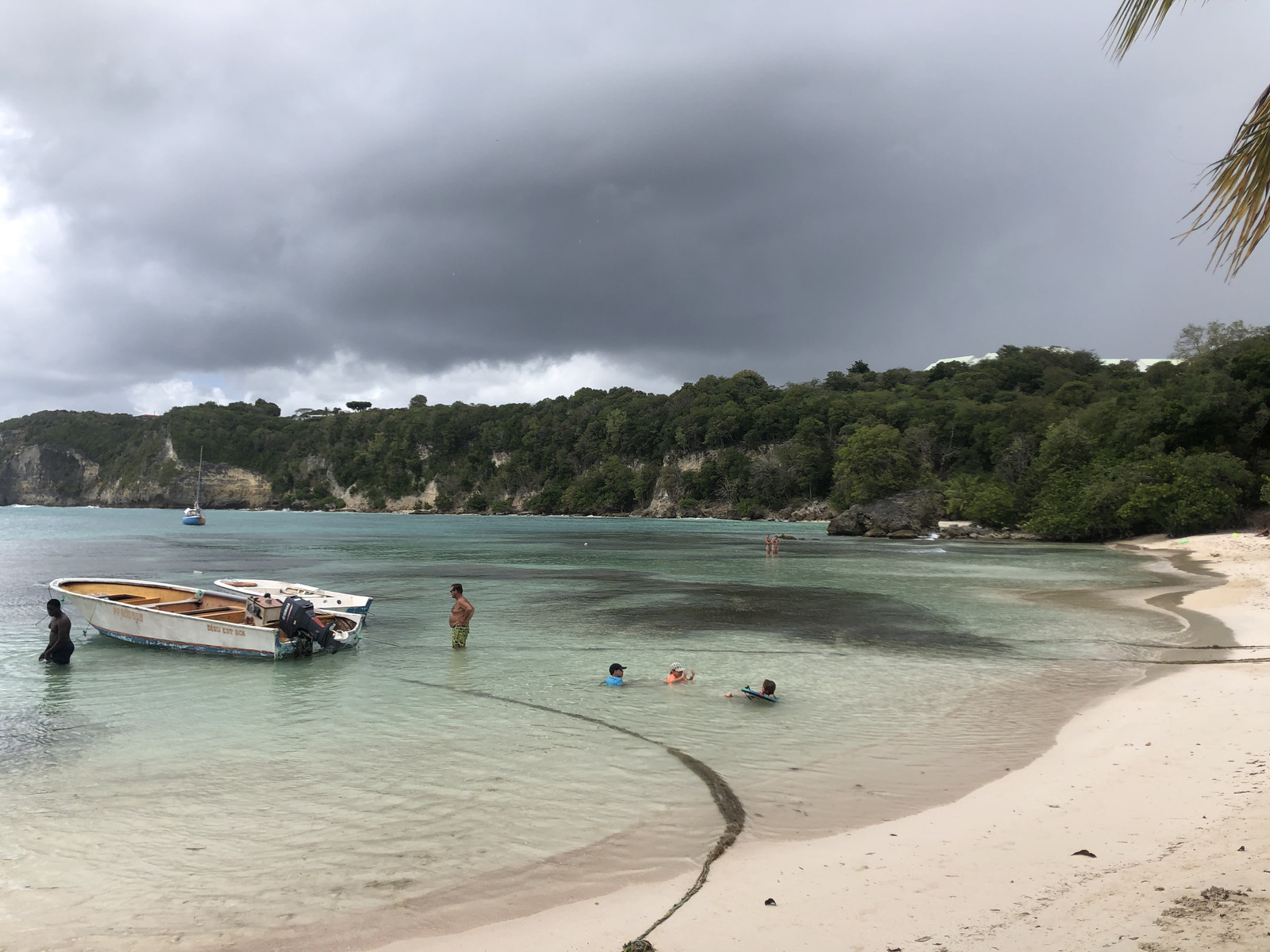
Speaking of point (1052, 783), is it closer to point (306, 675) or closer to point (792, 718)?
point (792, 718)

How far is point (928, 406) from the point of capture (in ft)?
348

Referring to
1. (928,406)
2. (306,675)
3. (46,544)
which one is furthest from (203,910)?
(928,406)

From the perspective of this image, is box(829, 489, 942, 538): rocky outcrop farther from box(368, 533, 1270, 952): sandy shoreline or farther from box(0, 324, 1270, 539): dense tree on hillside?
box(368, 533, 1270, 952): sandy shoreline

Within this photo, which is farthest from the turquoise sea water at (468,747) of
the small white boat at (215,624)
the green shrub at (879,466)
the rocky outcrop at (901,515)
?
the green shrub at (879,466)

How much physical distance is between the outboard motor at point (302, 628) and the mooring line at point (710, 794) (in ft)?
16.5

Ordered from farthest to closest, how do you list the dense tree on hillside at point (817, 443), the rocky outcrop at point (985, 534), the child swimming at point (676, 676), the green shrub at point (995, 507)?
the green shrub at point (995, 507) → the rocky outcrop at point (985, 534) → the dense tree on hillside at point (817, 443) → the child swimming at point (676, 676)

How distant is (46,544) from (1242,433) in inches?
3252

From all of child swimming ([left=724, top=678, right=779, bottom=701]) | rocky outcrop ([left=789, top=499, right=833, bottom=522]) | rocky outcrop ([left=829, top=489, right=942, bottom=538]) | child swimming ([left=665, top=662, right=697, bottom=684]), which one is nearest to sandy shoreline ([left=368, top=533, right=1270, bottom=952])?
child swimming ([left=724, top=678, right=779, bottom=701])

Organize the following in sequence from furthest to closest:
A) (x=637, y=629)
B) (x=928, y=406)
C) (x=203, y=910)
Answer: (x=928, y=406) → (x=637, y=629) → (x=203, y=910)

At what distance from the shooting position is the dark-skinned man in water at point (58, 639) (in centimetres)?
1320

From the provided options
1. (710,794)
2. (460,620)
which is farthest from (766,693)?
(460,620)

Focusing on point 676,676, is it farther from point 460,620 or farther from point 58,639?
point 58,639

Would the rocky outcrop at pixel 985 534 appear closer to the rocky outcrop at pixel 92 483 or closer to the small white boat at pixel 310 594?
the small white boat at pixel 310 594

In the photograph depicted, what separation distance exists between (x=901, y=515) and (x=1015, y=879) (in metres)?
67.6
